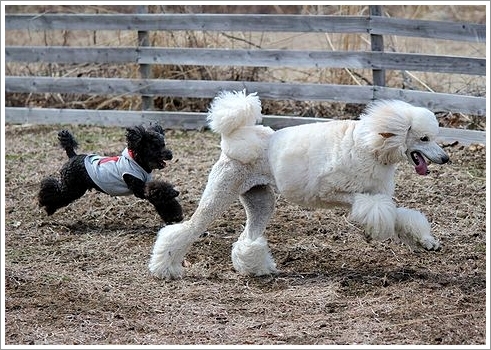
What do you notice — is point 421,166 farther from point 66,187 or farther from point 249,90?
point 249,90

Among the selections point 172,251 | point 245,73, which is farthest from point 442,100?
point 172,251

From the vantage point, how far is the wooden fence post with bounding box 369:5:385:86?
9406mm

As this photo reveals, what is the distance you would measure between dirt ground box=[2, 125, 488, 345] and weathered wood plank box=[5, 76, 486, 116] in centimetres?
90

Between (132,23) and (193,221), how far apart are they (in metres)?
5.41

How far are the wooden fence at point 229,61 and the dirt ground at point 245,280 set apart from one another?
132 centimetres

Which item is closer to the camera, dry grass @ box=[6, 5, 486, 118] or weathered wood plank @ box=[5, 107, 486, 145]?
weathered wood plank @ box=[5, 107, 486, 145]

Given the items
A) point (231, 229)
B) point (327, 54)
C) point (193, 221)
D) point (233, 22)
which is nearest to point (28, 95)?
point (233, 22)

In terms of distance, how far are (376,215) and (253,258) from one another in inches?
38.0

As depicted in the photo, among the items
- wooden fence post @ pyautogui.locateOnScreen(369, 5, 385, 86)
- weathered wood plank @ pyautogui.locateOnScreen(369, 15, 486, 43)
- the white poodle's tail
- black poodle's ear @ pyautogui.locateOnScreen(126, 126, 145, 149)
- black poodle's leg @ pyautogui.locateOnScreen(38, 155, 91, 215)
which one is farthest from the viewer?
wooden fence post @ pyautogui.locateOnScreen(369, 5, 385, 86)

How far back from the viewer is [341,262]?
5996 millimetres

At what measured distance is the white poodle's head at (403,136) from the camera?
523 centimetres

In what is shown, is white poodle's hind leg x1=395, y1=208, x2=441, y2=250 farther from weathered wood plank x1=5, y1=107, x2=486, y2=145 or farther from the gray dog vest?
weathered wood plank x1=5, y1=107, x2=486, y2=145

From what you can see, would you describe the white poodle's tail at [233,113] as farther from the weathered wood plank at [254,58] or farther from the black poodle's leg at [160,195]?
the weathered wood plank at [254,58]

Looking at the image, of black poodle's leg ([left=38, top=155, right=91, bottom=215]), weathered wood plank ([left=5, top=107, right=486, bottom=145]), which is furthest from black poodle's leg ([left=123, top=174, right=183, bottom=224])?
weathered wood plank ([left=5, top=107, right=486, bottom=145])
